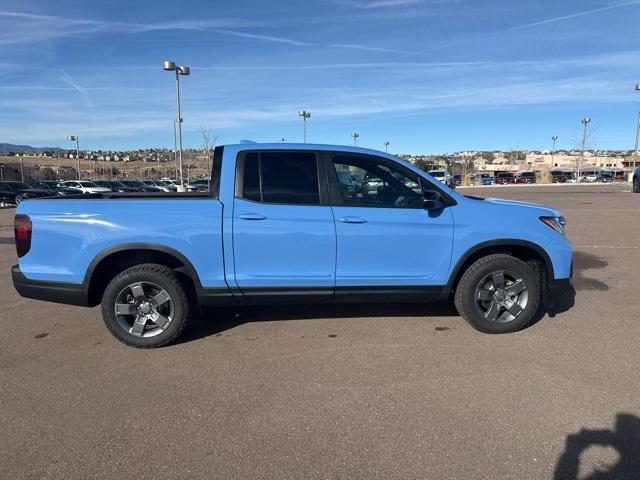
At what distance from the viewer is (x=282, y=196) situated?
14.7 ft

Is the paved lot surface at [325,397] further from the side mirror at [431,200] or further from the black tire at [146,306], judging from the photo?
the side mirror at [431,200]

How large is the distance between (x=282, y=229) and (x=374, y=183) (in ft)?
3.27

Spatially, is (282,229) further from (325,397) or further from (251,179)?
(325,397)

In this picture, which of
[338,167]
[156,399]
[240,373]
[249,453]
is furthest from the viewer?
[338,167]

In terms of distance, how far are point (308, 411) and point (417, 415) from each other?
741 millimetres

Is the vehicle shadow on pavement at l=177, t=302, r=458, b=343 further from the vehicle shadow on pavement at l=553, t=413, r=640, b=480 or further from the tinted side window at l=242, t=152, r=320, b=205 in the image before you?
the vehicle shadow on pavement at l=553, t=413, r=640, b=480

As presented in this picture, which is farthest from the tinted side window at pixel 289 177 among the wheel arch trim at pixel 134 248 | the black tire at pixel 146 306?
the black tire at pixel 146 306

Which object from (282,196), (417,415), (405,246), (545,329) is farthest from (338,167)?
(545,329)

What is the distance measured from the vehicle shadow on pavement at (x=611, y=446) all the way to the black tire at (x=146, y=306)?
3198 millimetres

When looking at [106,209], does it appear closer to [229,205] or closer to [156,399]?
[229,205]

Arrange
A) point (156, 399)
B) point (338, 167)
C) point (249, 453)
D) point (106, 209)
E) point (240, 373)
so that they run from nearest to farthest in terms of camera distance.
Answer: point (249, 453) → point (156, 399) → point (240, 373) → point (106, 209) → point (338, 167)

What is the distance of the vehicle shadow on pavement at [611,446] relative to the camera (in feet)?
8.74

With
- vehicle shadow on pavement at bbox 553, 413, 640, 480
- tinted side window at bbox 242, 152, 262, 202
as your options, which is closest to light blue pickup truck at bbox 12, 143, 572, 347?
tinted side window at bbox 242, 152, 262, 202

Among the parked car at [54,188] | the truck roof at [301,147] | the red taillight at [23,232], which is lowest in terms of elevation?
the parked car at [54,188]
